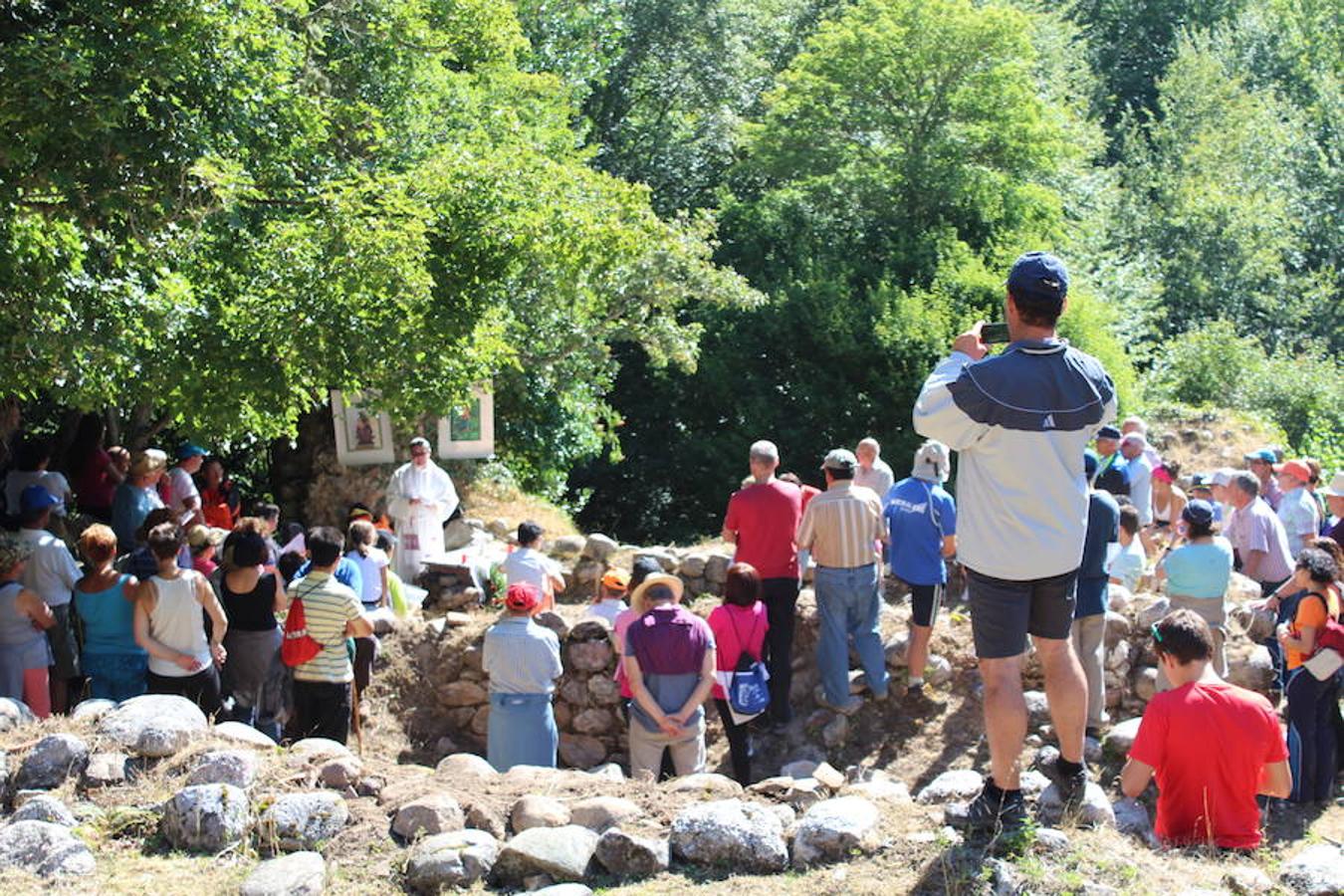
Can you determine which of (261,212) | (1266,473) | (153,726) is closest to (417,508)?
(261,212)

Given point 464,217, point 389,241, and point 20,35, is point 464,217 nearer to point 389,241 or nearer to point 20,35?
Answer: point 389,241

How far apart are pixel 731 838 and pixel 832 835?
15.5 inches

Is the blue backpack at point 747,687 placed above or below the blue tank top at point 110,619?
below

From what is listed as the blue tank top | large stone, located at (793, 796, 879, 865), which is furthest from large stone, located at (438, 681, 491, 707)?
large stone, located at (793, 796, 879, 865)

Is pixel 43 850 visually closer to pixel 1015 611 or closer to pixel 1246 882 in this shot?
pixel 1015 611

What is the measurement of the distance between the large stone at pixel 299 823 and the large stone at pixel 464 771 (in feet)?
2.16

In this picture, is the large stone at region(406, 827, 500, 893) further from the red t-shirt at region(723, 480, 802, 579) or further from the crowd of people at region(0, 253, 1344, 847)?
the red t-shirt at region(723, 480, 802, 579)

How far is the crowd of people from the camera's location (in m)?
5.28

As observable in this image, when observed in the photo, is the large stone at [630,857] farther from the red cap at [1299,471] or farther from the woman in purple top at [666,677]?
the red cap at [1299,471]

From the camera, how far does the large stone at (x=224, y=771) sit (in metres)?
6.62

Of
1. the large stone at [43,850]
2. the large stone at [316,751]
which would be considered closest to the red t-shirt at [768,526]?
the large stone at [316,751]

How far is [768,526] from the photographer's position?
399 inches

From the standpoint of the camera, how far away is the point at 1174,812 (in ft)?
20.2

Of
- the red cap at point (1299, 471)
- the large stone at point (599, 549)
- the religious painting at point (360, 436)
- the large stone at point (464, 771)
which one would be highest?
the religious painting at point (360, 436)
